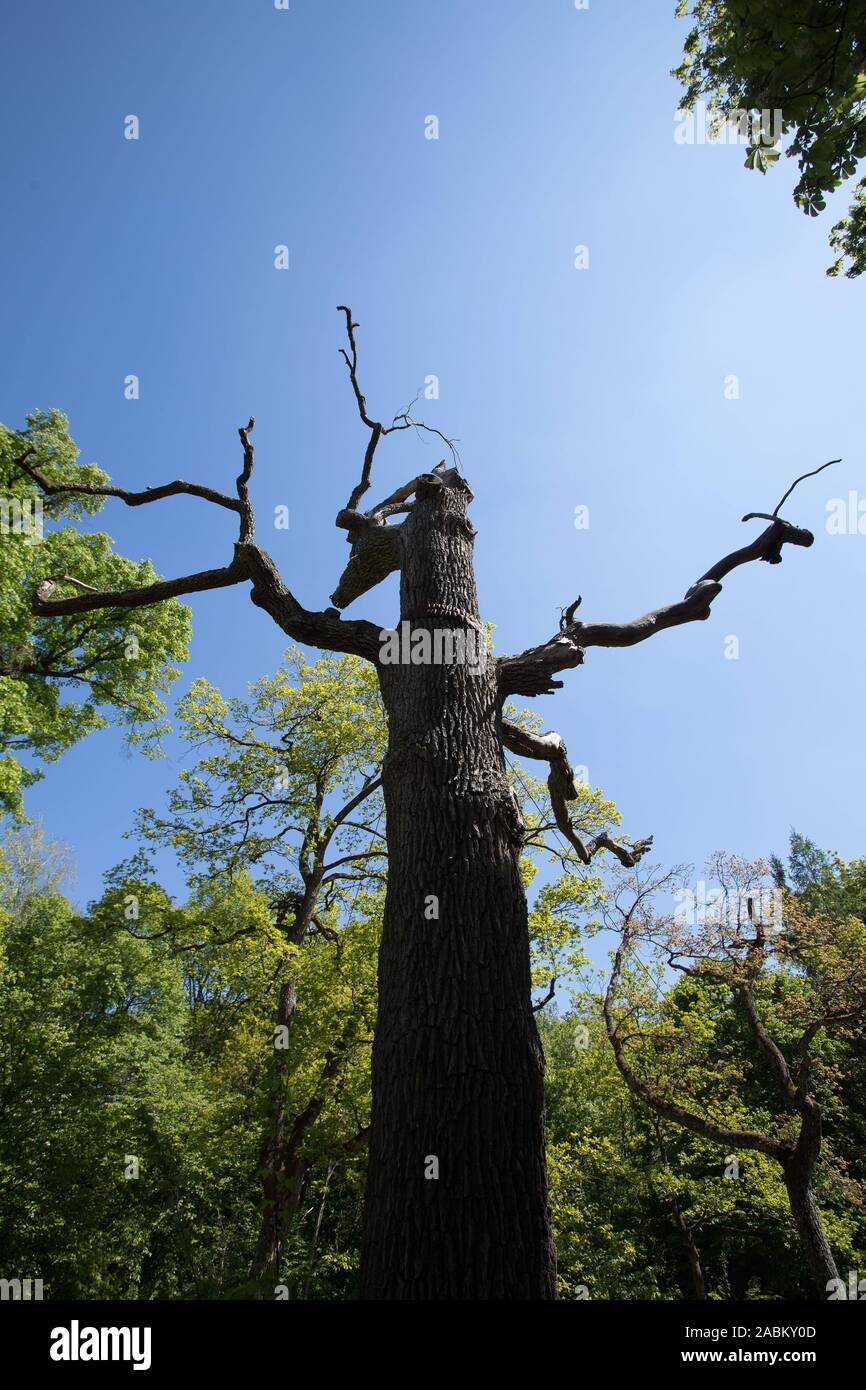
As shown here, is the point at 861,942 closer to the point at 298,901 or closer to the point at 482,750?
the point at 298,901

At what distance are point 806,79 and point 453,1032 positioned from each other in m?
5.04

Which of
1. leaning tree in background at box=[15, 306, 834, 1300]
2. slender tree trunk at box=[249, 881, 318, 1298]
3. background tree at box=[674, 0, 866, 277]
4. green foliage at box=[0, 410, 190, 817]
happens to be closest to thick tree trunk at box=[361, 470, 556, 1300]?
leaning tree in background at box=[15, 306, 834, 1300]

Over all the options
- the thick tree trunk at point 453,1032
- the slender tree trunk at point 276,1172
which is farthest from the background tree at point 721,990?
the thick tree trunk at point 453,1032

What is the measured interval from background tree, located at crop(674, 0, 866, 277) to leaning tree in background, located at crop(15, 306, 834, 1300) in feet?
6.91

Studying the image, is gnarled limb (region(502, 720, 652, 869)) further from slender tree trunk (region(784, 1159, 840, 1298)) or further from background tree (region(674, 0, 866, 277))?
slender tree trunk (region(784, 1159, 840, 1298))

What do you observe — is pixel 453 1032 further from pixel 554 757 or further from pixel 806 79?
pixel 806 79

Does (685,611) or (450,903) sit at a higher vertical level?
(685,611)

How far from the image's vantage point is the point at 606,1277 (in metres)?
12.3

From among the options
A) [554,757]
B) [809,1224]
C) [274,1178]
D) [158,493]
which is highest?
[158,493]

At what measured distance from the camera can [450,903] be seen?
3039mm

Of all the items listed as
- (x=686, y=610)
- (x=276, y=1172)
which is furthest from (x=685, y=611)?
(x=276, y=1172)

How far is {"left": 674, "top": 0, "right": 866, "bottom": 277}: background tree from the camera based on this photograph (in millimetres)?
3361

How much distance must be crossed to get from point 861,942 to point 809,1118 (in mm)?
5287
